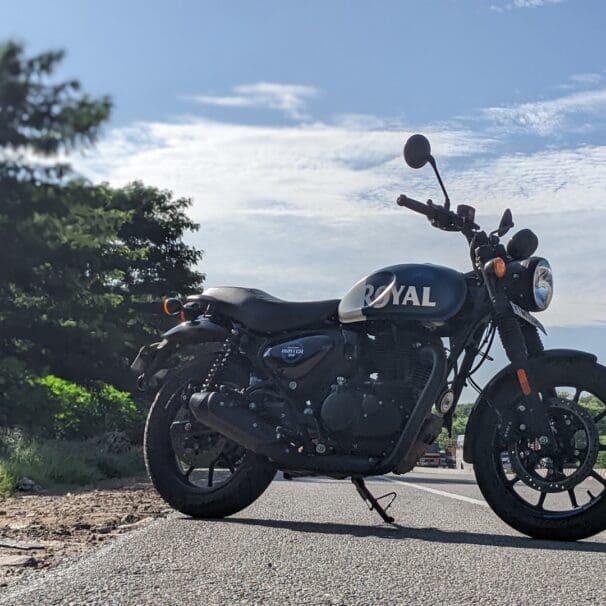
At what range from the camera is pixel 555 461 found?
4973mm

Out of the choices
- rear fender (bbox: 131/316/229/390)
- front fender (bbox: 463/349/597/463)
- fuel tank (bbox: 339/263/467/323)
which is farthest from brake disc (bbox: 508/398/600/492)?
rear fender (bbox: 131/316/229/390)

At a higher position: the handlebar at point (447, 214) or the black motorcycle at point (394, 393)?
the handlebar at point (447, 214)

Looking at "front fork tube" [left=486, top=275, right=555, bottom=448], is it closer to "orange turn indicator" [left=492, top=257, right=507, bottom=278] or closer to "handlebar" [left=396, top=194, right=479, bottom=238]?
"orange turn indicator" [left=492, top=257, right=507, bottom=278]

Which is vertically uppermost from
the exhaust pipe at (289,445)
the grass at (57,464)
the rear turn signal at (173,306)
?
the rear turn signal at (173,306)

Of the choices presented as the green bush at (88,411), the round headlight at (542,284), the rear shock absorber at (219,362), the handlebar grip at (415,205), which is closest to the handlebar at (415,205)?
the handlebar grip at (415,205)

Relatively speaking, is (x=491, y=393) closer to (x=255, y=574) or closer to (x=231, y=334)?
(x=231, y=334)

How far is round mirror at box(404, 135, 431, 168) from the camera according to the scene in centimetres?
530

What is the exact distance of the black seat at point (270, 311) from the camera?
5762 mm

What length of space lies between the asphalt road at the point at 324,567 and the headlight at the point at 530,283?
1265mm

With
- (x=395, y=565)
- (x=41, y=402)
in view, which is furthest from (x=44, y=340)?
(x=395, y=565)

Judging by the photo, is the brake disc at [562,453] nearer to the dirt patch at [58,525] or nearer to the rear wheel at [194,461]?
the rear wheel at [194,461]

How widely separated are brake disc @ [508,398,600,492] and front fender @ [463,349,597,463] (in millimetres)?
232

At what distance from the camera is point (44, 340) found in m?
22.0

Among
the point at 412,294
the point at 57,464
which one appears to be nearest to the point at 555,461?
the point at 412,294
